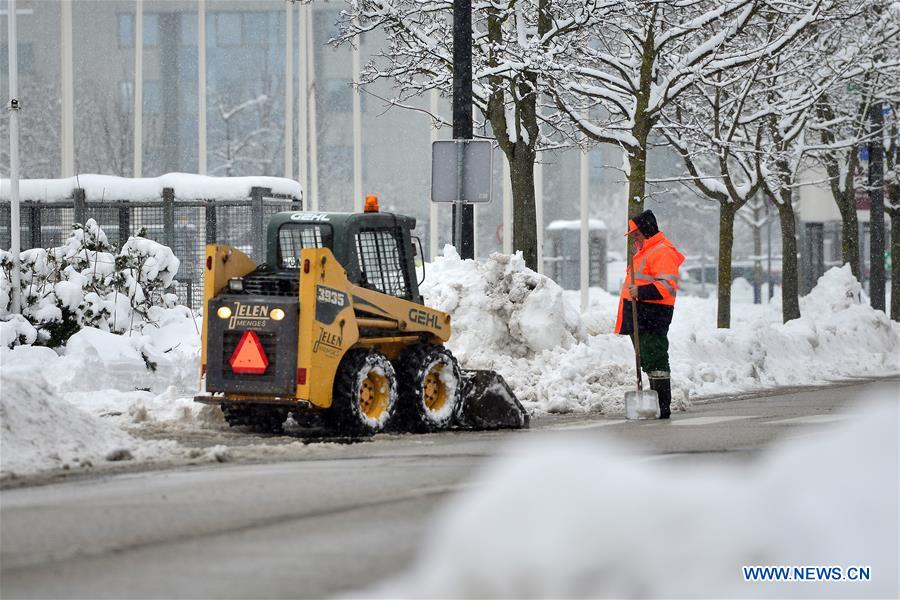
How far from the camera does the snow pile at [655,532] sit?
5680 mm

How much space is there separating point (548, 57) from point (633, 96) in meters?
2.31

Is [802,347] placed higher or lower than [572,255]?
lower

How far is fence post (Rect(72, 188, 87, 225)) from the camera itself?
21828mm

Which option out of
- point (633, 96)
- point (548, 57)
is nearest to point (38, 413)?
point (548, 57)

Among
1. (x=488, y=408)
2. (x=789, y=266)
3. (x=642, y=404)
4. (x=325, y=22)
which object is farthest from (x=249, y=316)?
(x=325, y=22)

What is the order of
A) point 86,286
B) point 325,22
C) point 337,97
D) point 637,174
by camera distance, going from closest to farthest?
point 86,286 → point 637,174 → point 325,22 → point 337,97

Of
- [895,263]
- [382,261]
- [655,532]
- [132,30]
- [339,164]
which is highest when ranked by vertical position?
[132,30]

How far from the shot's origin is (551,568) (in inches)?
222

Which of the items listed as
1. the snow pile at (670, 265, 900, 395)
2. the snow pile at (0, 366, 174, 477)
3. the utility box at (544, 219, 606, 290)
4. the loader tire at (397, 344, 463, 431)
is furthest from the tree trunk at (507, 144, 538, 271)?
the utility box at (544, 219, 606, 290)

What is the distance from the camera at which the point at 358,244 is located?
1369 cm

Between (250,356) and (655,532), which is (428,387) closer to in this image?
(250,356)

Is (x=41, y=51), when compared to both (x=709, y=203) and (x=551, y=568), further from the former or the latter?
(x=551, y=568)

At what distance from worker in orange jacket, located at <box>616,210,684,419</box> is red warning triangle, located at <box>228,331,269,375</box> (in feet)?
13.0

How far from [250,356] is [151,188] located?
9982 millimetres
